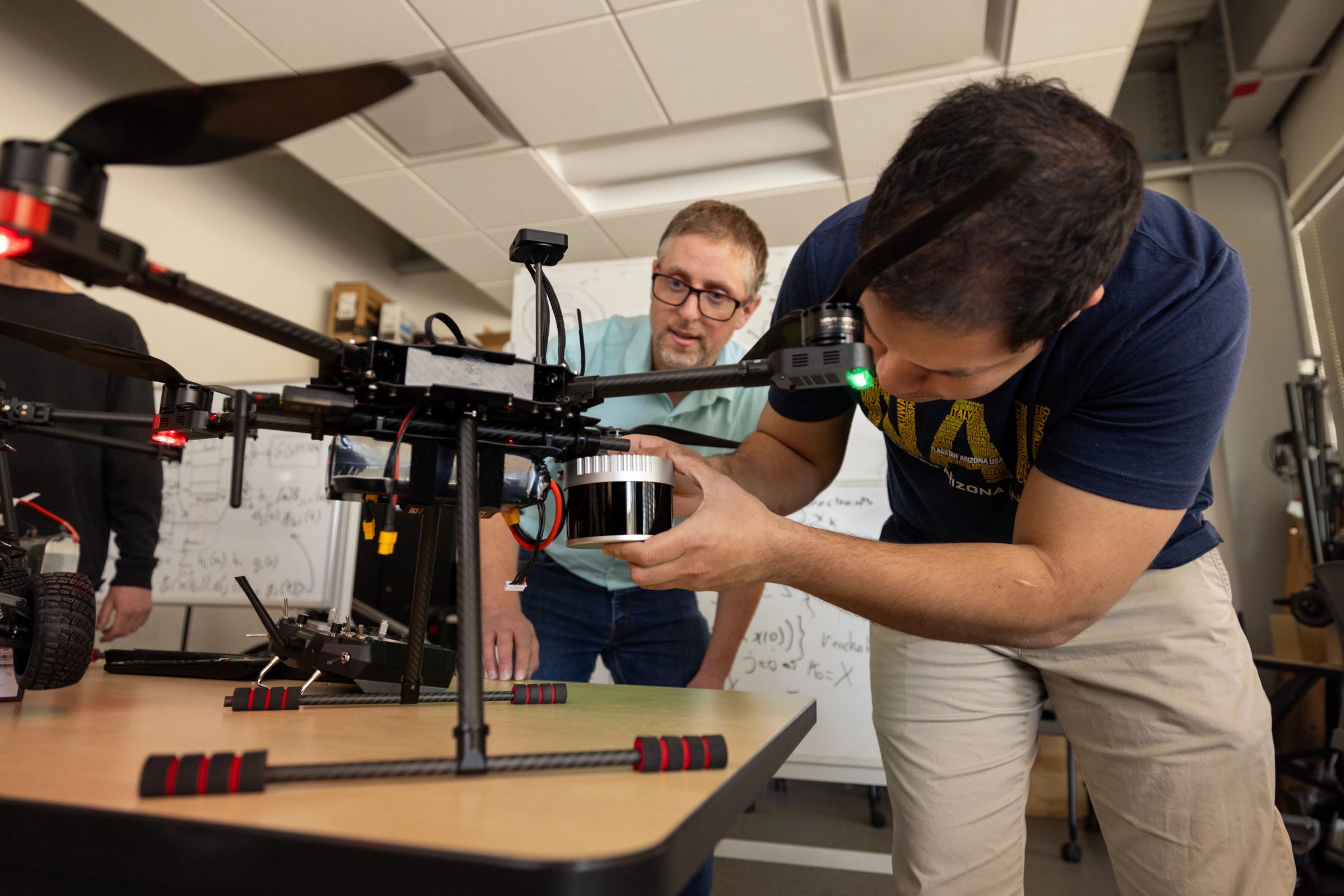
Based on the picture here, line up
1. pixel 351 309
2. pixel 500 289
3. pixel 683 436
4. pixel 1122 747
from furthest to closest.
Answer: pixel 500 289 < pixel 351 309 < pixel 1122 747 < pixel 683 436

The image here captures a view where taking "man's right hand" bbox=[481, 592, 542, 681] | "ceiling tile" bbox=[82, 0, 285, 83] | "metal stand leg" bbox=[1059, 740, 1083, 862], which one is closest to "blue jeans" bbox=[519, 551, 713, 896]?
"man's right hand" bbox=[481, 592, 542, 681]

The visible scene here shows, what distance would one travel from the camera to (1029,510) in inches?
35.2

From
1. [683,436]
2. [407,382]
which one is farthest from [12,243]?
[683,436]

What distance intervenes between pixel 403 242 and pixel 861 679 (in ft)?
12.9

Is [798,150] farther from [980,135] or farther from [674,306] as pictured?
[980,135]

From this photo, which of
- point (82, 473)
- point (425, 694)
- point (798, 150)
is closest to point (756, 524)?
point (425, 694)

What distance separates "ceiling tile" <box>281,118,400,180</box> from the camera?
304 centimetres

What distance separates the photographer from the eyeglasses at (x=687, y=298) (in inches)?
59.6

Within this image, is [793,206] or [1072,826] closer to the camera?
[1072,826]

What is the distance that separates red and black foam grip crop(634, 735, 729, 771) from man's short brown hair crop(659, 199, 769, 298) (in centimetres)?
113

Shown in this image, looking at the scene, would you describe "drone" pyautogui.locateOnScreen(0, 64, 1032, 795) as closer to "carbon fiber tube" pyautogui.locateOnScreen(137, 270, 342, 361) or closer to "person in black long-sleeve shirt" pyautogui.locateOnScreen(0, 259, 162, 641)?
"carbon fiber tube" pyautogui.locateOnScreen(137, 270, 342, 361)

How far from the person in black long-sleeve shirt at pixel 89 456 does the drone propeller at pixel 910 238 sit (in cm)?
155

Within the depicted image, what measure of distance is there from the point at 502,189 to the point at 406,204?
502 millimetres

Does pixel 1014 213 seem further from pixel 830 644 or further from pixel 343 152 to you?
pixel 343 152
